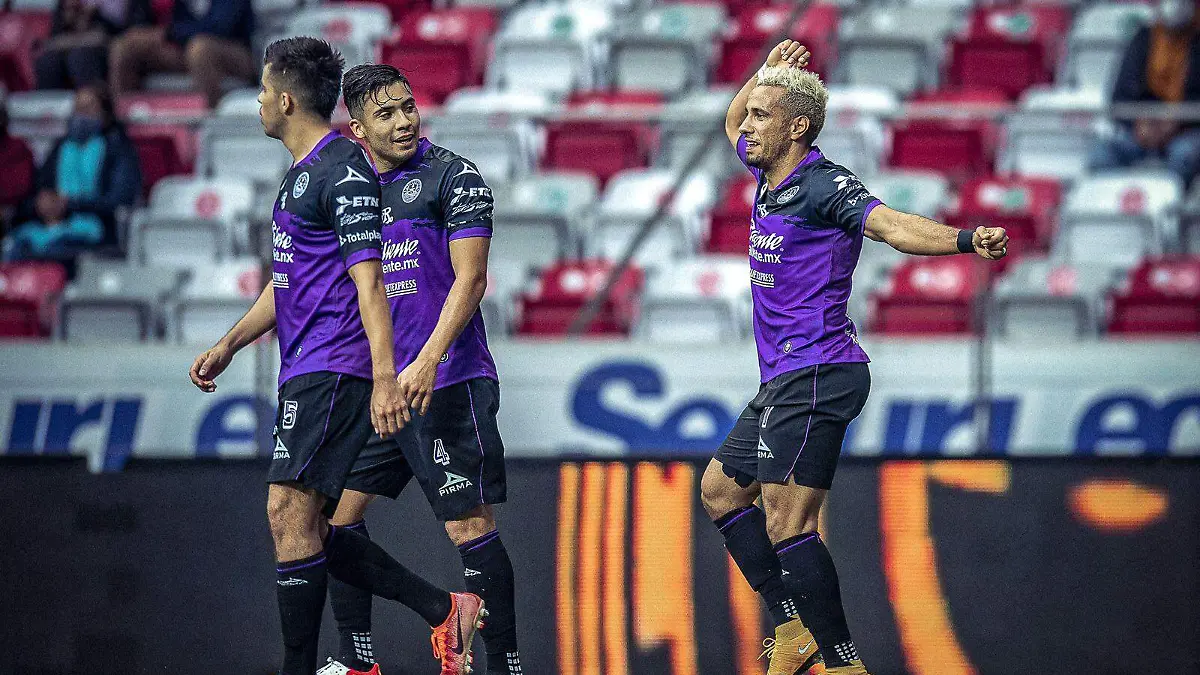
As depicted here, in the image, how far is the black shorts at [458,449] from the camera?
17.3ft

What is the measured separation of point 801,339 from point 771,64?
36.4 inches

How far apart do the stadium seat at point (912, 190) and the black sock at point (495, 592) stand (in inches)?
184

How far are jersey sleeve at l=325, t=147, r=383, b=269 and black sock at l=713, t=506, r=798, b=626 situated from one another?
1.46 m

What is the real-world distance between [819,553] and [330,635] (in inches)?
79.2

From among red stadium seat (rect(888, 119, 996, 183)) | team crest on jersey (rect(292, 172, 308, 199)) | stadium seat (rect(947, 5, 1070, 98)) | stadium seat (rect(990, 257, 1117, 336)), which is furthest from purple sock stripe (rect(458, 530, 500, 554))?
stadium seat (rect(947, 5, 1070, 98))

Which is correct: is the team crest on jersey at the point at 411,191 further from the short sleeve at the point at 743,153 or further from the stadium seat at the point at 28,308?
the stadium seat at the point at 28,308

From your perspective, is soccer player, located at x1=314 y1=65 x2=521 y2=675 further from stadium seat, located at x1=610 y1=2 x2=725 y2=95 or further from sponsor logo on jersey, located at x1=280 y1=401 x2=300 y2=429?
stadium seat, located at x1=610 y1=2 x2=725 y2=95

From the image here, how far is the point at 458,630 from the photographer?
539 cm

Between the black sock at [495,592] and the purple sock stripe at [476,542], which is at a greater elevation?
the purple sock stripe at [476,542]

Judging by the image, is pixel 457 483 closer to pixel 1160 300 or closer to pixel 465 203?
pixel 465 203

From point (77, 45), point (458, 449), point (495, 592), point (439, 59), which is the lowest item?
point (495, 592)

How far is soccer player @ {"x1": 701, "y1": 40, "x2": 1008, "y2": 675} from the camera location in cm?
520

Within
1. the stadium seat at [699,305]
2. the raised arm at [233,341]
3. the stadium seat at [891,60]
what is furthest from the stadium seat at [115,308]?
the stadium seat at [891,60]

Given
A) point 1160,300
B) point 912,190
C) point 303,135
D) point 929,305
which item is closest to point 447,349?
point 303,135
